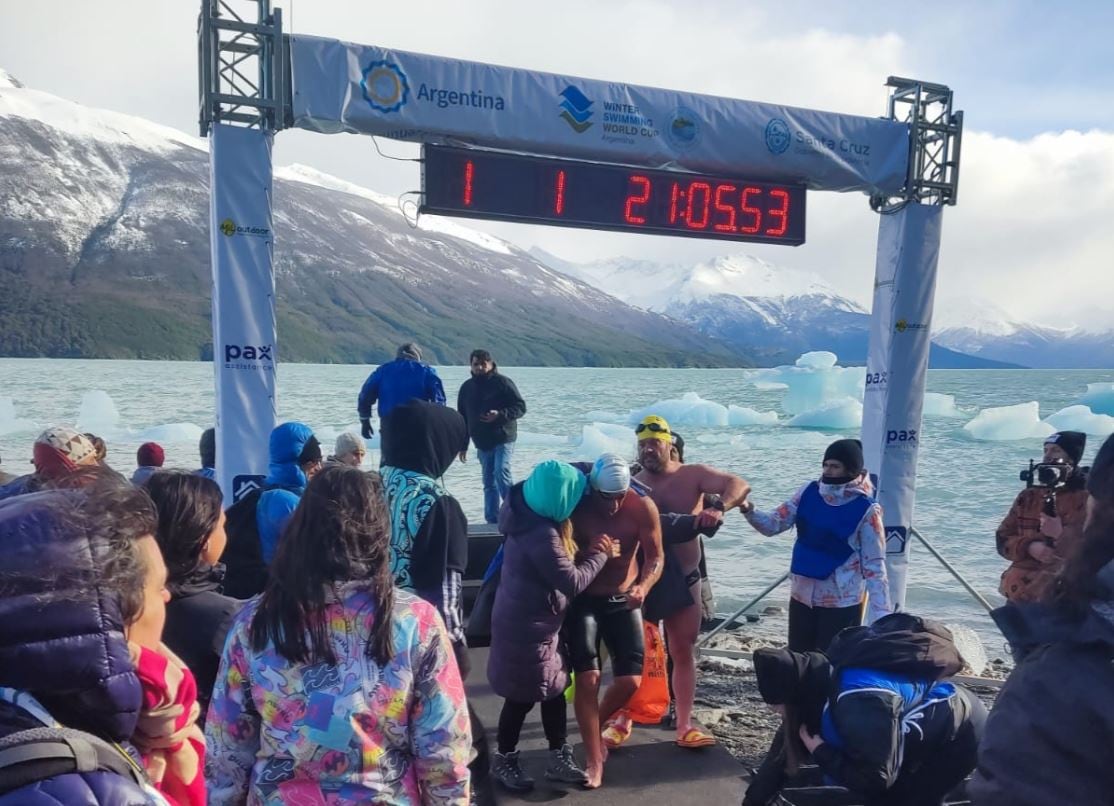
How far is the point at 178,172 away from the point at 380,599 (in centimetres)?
21392

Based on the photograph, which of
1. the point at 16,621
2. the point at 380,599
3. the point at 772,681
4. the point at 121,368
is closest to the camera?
the point at 16,621

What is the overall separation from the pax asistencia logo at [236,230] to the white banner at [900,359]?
501 centimetres

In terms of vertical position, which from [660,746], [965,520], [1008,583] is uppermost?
[1008,583]

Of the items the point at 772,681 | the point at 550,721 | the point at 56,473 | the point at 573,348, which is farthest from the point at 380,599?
the point at 573,348

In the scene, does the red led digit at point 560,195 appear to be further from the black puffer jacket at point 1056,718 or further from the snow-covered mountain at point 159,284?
the snow-covered mountain at point 159,284

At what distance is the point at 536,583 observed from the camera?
12.2 feet

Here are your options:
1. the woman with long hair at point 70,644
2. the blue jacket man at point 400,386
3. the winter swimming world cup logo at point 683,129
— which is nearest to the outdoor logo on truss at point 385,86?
the blue jacket man at point 400,386

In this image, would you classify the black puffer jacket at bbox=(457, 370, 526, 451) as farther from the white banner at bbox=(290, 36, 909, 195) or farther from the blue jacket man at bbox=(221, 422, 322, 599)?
the blue jacket man at bbox=(221, 422, 322, 599)

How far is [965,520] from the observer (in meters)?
23.7

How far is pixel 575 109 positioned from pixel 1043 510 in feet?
13.1

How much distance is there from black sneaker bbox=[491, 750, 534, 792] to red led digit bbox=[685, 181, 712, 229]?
12.9 feet

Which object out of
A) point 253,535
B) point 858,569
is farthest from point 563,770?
point 858,569

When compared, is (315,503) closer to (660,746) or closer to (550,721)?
(550,721)

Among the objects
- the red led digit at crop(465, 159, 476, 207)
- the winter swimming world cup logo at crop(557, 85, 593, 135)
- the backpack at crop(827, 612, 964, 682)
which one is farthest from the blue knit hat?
the winter swimming world cup logo at crop(557, 85, 593, 135)
